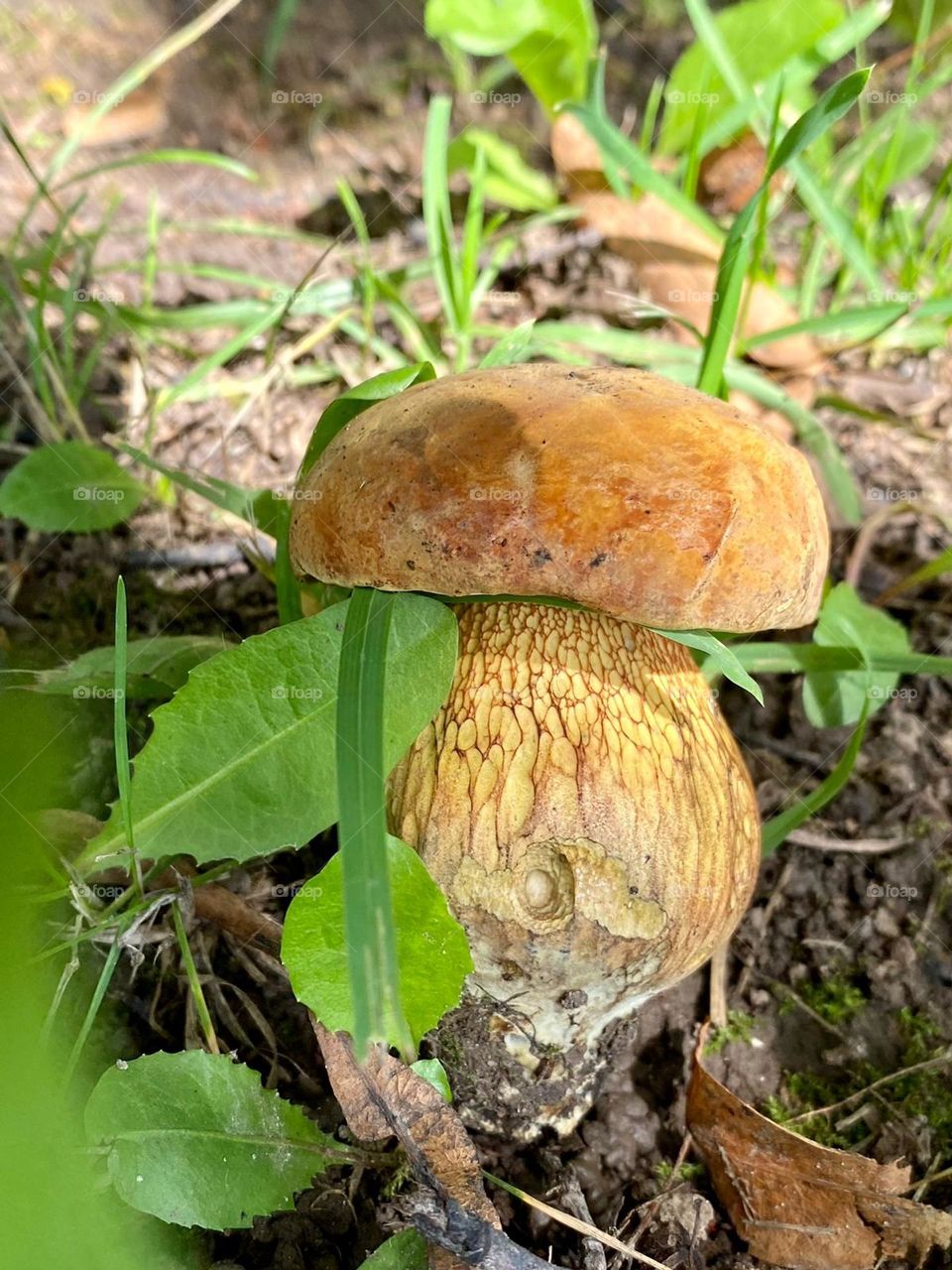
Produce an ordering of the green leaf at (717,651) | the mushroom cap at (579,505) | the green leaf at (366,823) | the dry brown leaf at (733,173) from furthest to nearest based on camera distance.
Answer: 1. the dry brown leaf at (733,173)
2. the green leaf at (717,651)
3. the mushroom cap at (579,505)
4. the green leaf at (366,823)

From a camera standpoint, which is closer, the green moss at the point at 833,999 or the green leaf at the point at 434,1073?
the green leaf at the point at 434,1073

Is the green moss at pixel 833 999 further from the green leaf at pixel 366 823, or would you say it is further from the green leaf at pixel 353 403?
the green leaf at pixel 353 403

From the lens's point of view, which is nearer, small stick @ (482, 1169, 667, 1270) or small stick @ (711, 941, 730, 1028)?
small stick @ (482, 1169, 667, 1270)

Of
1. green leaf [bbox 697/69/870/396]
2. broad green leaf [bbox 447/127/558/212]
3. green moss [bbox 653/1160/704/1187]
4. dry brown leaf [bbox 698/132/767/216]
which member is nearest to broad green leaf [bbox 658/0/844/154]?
dry brown leaf [bbox 698/132/767/216]

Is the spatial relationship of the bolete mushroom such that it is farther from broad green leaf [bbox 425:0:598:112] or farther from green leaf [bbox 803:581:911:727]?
broad green leaf [bbox 425:0:598:112]

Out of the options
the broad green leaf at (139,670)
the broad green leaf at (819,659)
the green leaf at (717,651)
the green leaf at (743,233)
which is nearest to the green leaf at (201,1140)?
the broad green leaf at (139,670)

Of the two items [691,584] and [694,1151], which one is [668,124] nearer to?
[691,584]
